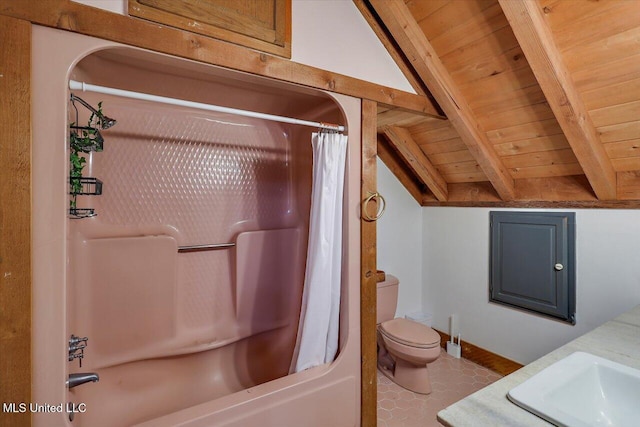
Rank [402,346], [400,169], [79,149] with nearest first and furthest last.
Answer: [79,149] < [402,346] < [400,169]

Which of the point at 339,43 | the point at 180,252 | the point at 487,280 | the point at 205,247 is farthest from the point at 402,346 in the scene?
the point at 339,43

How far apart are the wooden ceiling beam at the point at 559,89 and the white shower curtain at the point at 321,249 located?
95cm

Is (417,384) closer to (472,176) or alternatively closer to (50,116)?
(472,176)

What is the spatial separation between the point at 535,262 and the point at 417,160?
3.91 ft

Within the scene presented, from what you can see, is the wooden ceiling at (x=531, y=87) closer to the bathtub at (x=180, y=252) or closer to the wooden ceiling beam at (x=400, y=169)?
the wooden ceiling beam at (x=400, y=169)

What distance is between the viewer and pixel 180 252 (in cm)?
188

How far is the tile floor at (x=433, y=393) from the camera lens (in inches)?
81.9

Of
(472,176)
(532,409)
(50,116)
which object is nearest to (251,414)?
(532,409)

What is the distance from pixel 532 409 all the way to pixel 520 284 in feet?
6.28

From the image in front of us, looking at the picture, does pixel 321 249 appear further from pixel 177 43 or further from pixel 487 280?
pixel 487 280

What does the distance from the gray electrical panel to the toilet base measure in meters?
0.89

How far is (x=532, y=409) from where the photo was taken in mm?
856

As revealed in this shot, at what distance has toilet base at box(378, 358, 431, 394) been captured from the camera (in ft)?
7.70

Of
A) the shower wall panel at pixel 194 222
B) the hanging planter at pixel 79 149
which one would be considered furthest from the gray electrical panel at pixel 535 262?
the hanging planter at pixel 79 149
